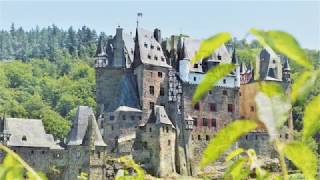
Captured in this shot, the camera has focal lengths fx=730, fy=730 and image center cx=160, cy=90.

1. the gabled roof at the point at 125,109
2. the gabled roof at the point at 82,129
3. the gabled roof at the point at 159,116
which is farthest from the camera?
the gabled roof at the point at 125,109

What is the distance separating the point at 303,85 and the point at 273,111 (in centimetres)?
15

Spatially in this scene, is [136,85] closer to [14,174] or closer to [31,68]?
[14,174]

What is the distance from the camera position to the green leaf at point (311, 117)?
6.79 feet

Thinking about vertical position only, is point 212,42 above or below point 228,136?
above

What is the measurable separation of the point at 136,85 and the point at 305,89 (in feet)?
170

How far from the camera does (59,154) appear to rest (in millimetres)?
50406

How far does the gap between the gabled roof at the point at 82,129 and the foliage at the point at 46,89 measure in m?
35.5

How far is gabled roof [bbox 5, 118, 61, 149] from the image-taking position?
50.9 m

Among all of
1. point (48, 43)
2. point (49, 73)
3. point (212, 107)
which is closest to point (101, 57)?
point (212, 107)

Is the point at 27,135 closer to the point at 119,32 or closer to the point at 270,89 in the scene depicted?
the point at 119,32

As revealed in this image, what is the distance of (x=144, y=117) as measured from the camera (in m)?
52.3

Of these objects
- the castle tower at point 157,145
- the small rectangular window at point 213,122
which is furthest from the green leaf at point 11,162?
the small rectangular window at point 213,122

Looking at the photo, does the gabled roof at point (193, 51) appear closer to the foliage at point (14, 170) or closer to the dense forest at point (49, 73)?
the dense forest at point (49, 73)

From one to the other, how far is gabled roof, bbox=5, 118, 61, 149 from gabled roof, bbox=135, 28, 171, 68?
8.77 m
